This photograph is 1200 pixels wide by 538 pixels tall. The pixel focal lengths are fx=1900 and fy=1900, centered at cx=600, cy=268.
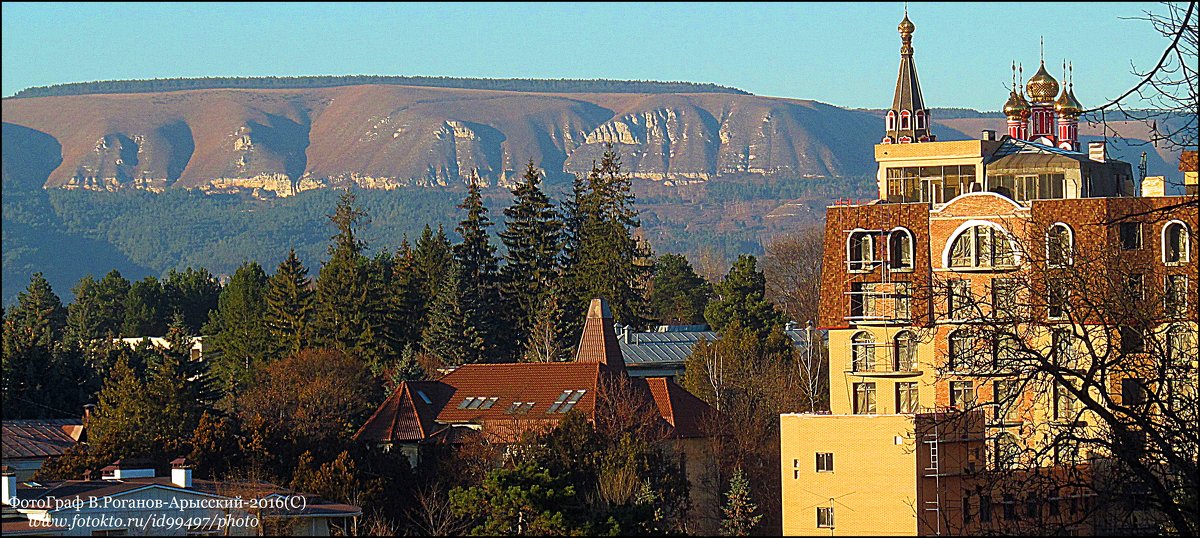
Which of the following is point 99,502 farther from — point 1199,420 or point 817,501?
point 1199,420

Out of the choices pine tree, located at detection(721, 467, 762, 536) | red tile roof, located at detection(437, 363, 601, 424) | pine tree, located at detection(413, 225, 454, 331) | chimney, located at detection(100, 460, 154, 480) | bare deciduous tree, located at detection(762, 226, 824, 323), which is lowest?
pine tree, located at detection(721, 467, 762, 536)

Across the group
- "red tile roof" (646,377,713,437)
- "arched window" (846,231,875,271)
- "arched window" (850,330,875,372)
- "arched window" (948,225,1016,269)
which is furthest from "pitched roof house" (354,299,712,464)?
"arched window" (948,225,1016,269)

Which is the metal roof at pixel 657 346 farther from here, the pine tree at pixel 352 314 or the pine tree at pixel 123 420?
the pine tree at pixel 123 420

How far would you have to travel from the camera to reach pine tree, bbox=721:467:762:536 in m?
60.2

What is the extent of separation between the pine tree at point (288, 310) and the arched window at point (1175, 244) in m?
45.9

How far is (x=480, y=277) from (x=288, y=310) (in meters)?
10.4

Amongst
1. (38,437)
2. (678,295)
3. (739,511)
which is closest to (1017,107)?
(739,511)

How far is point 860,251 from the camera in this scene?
67625 millimetres

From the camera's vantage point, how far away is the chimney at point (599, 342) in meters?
83.7

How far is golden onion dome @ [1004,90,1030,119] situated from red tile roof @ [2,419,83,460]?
39537 millimetres

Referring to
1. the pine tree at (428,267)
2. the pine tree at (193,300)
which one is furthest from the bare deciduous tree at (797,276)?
the pine tree at (193,300)

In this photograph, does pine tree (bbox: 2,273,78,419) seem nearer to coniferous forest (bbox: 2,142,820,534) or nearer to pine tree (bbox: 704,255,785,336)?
coniferous forest (bbox: 2,142,820,534)

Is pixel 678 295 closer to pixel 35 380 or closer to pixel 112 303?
pixel 112 303

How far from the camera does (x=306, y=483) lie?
2125 inches
